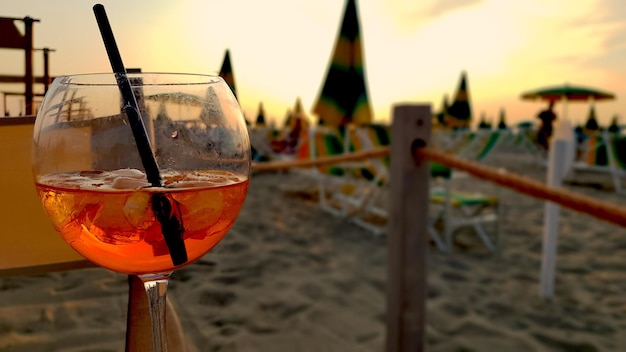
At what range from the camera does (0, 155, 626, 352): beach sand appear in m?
1.26

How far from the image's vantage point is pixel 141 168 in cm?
51

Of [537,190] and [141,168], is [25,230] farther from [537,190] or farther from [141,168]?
[537,190]

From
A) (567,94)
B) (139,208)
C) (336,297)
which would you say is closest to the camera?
(139,208)

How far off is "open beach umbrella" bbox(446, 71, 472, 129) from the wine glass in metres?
17.3

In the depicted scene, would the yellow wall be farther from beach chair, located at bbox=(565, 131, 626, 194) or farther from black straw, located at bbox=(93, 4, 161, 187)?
beach chair, located at bbox=(565, 131, 626, 194)

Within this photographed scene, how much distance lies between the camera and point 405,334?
2.16 metres

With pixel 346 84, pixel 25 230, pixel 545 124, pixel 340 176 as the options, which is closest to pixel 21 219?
pixel 25 230

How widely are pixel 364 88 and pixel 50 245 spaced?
248 inches

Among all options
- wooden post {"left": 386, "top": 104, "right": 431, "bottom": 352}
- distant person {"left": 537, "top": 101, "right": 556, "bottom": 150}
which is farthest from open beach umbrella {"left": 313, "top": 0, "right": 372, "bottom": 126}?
distant person {"left": 537, "top": 101, "right": 556, "bottom": 150}

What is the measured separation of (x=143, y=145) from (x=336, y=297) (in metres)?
2.77

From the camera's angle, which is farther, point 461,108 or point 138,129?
point 461,108

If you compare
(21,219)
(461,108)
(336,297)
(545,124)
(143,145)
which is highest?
(461,108)

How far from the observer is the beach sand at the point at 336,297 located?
126cm

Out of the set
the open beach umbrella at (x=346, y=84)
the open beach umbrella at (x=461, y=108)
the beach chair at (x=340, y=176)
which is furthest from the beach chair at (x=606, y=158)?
the open beach umbrella at (x=461, y=108)
